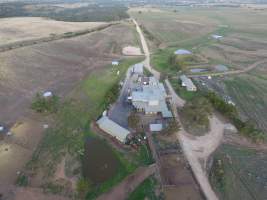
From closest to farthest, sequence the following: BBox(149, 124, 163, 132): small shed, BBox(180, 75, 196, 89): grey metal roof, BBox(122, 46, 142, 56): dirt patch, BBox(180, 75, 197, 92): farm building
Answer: BBox(149, 124, 163, 132): small shed, BBox(180, 75, 197, 92): farm building, BBox(180, 75, 196, 89): grey metal roof, BBox(122, 46, 142, 56): dirt patch

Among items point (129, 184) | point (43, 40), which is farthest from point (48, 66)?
point (129, 184)

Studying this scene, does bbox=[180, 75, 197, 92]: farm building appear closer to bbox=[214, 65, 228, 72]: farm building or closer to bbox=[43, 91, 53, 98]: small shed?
bbox=[214, 65, 228, 72]: farm building

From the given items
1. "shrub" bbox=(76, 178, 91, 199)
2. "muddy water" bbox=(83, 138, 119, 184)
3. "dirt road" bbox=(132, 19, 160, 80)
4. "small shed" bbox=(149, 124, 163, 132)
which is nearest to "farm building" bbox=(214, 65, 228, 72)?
"dirt road" bbox=(132, 19, 160, 80)

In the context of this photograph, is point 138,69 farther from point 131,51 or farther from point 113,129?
point 113,129

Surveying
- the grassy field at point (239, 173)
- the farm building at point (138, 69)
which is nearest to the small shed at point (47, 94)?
the farm building at point (138, 69)

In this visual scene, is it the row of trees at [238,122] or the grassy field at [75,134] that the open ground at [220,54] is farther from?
the grassy field at [75,134]

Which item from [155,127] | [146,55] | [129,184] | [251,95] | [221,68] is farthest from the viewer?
[146,55]

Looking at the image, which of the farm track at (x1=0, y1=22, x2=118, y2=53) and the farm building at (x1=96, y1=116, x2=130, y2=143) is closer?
the farm building at (x1=96, y1=116, x2=130, y2=143)
